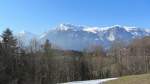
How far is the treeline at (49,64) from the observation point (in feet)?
112

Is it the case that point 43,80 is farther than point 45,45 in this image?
No

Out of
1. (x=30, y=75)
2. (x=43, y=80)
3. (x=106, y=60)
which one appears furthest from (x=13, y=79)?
(x=106, y=60)

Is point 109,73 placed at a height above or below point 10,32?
below

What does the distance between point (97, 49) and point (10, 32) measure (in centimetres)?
3379

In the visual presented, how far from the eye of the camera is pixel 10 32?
46500 mm

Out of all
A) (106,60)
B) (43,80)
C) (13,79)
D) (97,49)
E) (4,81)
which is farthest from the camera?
(97,49)

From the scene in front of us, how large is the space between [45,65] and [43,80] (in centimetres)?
341

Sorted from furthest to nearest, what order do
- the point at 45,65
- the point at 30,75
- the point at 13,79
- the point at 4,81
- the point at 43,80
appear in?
1. the point at 45,65
2. the point at 43,80
3. the point at 30,75
4. the point at 13,79
5. the point at 4,81

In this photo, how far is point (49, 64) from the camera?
151 feet

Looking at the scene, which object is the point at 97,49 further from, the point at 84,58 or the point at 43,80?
the point at 43,80

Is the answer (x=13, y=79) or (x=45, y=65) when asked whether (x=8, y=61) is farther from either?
(x=45, y=65)

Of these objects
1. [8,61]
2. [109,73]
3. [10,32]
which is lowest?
[109,73]

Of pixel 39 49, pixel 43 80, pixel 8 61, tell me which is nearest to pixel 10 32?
pixel 39 49

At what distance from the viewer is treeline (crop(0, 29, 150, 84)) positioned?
112 ft
